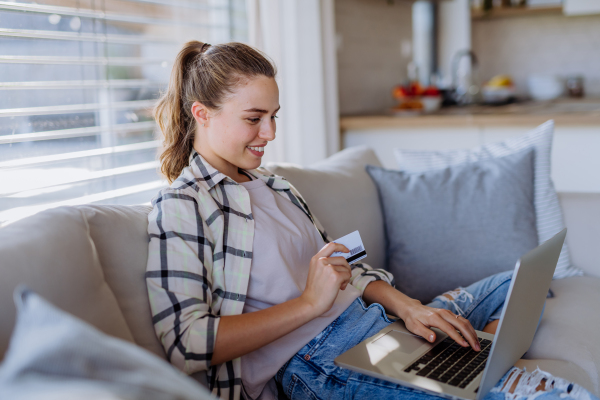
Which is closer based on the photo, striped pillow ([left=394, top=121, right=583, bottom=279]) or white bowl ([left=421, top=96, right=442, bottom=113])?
striped pillow ([left=394, top=121, right=583, bottom=279])

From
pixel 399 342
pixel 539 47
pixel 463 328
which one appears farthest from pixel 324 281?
pixel 539 47

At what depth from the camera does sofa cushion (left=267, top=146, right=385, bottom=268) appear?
1673 mm

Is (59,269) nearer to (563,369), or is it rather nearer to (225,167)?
(225,167)

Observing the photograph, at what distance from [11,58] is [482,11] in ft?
12.8

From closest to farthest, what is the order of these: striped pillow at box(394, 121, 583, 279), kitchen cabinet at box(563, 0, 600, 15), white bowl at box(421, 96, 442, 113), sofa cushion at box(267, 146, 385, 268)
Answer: sofa cushion at box(267, 146, 385, 268) → striped pillow at box(394, 121, 583, 279) → white bowl at box(421, 96, 442, 113) → kitchen cabinet at box(563, 0, 600, 15)

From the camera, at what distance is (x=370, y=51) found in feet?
11.6

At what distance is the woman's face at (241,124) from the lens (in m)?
1.24

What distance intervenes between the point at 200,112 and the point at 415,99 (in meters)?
2.17

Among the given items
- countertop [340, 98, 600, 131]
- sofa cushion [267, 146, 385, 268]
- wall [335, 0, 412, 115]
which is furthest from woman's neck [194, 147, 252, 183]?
wall [335, 0, 412, 115]

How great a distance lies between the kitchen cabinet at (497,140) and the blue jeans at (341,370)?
62.6 inches

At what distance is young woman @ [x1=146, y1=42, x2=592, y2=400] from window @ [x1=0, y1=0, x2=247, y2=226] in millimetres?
404

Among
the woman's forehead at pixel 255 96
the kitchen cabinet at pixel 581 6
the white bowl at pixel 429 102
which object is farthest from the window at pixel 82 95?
the kitchen cabinet at pixel 581 6

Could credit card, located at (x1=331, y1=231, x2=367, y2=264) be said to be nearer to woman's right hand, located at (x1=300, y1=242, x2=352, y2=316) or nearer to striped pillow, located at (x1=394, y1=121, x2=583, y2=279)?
woman's right hand, located at (x1=300, y1=242, x2=352, y2=316)

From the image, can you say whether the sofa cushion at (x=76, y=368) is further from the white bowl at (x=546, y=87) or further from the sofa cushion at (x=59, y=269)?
the white bowl at (x=546, y=87)
